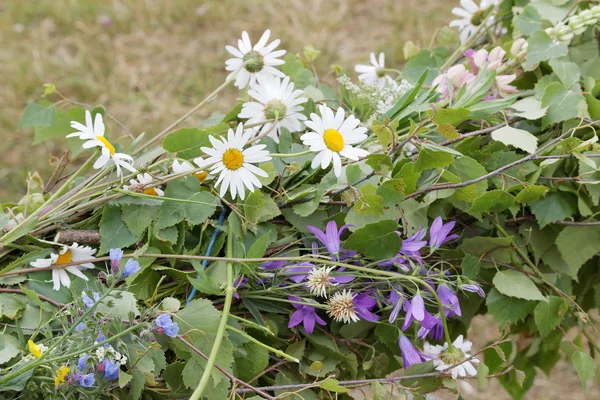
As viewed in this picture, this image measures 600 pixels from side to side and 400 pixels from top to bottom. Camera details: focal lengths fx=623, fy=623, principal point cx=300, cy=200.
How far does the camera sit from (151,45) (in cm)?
257

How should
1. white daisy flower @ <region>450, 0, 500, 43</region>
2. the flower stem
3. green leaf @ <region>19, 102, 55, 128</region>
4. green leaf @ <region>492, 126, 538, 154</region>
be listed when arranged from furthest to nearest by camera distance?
white daisy flower @ <region>450, 0, 500, 43</region>
green leaf @ <region>19, 102, 55, 128</region>
green leaf @ <region>492, 126, 538, 154</region>
the flower stem

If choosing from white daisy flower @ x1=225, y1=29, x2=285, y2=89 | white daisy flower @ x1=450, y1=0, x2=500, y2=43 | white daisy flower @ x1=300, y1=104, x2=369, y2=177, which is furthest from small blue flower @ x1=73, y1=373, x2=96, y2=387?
white daisy flower @ x1=450, y1=0, x2=500, y2=43

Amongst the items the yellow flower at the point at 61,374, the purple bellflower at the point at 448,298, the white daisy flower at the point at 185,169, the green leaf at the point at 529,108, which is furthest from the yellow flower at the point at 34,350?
the green leaf at the point at 529,108

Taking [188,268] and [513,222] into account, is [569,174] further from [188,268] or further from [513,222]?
[188,268]

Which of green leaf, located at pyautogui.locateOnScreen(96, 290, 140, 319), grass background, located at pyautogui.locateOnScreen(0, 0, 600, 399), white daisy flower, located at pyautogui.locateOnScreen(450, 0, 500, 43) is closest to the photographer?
green leaf, located at pyautogui.locateOnScreen(96, 290, 140, 319)

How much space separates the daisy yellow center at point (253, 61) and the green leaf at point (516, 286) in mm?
444

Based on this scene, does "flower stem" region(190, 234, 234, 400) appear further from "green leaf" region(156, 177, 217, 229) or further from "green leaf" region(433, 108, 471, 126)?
"green leaf" region(433, 108, 471, 126)

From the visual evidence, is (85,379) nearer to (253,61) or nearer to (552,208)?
(253,61)

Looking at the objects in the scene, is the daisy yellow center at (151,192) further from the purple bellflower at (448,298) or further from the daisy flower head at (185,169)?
the purple bellflower at (448,298)

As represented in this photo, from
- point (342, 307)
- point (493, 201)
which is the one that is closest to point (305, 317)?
point (342, 307)

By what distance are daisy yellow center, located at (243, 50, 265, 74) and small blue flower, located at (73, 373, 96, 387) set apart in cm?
46

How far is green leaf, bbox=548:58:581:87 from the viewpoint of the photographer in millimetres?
931

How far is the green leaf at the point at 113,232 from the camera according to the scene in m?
0.78

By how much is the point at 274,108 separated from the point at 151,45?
6.15 feet
